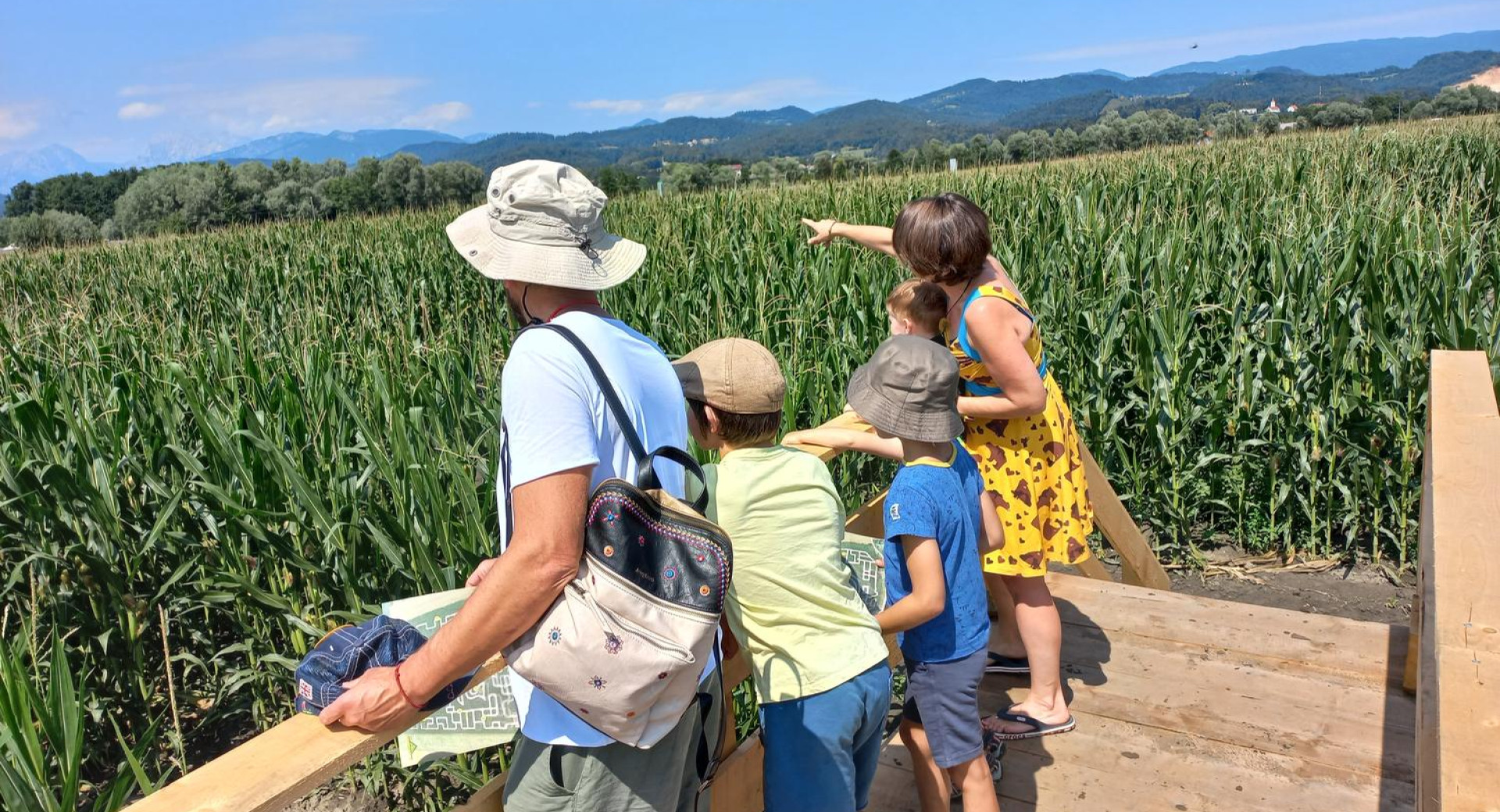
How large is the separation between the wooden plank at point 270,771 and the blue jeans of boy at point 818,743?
0.77m

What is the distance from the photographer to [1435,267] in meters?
4.86

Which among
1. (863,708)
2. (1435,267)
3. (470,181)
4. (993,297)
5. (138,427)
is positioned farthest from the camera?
(470,181)

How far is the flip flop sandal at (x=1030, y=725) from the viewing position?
265cm

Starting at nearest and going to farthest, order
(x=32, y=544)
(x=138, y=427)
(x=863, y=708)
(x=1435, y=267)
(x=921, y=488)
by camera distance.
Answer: (x=863, y=708), (x=921, y=488), (x=32, y=544), (x=138, y=427), (x=1435, y=267)

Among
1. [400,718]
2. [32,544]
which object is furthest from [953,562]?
[32,544]

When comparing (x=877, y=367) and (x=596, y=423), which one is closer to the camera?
(x=596, y=423)

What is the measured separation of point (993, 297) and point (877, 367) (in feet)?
1.73

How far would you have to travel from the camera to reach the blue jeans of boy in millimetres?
1832

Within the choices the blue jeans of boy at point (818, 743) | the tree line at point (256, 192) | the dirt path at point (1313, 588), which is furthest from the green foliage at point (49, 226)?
the blue jeans of boy at point (818, 743)

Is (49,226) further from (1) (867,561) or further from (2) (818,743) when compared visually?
(2) (818,743)

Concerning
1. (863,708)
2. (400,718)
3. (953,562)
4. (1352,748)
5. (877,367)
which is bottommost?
(1352,748)

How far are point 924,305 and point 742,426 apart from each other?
118cm

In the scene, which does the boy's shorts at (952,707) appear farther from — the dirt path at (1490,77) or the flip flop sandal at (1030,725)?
the dirt path at (1490,77)

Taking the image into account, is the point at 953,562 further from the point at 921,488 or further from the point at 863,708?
the point at 863,708
